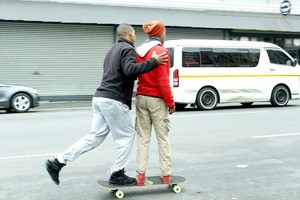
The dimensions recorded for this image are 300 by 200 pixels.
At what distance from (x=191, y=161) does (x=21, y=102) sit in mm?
9470

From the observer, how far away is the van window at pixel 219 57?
584 inches

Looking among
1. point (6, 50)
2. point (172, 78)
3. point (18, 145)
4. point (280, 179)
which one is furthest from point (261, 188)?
point (6, 50)

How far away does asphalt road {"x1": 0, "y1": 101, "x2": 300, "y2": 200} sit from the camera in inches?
217

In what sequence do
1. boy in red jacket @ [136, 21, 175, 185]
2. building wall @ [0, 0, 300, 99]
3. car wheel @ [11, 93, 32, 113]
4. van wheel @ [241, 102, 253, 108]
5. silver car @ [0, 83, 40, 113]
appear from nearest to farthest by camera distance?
1. boy in red jacket @ [136, 21, 175, 185]
2. silver car @ [0, 83, 40, 113]
3. car wheel @ [11, 93, 32, 113]
4. van wheel @ [241, 102, 253, 108]
5. building wall @ [0, 0, 300, 99]

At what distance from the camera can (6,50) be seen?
19594mm

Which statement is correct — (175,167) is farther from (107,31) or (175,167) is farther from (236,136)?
(107,31)

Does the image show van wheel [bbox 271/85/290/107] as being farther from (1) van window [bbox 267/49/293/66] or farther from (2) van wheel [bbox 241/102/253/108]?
(2) van wheel [bbox 241/102/253/108]

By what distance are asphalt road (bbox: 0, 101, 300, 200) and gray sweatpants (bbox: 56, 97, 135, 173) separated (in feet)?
1.48

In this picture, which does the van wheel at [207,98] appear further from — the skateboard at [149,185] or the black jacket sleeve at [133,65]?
the black jacket sleeve at [133,65]

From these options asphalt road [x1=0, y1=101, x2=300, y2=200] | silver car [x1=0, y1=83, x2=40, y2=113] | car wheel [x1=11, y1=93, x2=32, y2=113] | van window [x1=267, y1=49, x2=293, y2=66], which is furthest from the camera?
van window [x1=267, y1=49, x2=293, y2=66]

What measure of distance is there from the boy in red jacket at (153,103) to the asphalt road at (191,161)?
1.20 ft

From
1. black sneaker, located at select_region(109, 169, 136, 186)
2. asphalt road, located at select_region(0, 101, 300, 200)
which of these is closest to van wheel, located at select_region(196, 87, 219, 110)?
asphalt road, located at select_region(0, 101, 300, 200)

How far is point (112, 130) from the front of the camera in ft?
17.2

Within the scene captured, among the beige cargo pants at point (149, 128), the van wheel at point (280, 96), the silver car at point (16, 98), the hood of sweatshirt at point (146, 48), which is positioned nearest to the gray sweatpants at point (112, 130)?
the beige cargo pants at point (149, 128)
